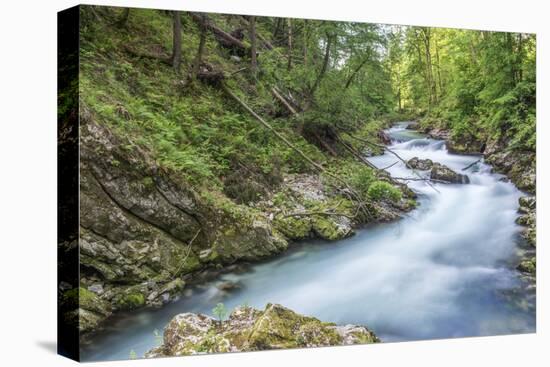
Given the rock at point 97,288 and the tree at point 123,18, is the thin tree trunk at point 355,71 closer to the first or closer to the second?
the tree at point 123,18

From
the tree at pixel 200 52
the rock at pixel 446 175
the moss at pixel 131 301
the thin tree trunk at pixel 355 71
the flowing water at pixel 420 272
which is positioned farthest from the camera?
the rock at pixel 446 175

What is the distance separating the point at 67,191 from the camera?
558 centimetres

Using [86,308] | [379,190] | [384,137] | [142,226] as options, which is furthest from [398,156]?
[86,308]

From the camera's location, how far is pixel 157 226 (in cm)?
589

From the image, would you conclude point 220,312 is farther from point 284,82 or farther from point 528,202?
point 528,202

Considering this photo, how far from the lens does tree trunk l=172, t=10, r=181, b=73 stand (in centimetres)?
596

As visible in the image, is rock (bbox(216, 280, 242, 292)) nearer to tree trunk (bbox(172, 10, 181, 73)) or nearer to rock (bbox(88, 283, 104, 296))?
rock (bbox(88, 283, 104, 296))

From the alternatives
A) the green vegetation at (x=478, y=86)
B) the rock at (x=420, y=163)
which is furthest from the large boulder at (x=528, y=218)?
the rock at (x=420, y=163)

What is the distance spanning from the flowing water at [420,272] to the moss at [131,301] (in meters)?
0.21

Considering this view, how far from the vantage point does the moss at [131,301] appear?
18.4 ft

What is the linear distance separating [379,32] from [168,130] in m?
2.50

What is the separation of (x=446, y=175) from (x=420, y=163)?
1.12 ft

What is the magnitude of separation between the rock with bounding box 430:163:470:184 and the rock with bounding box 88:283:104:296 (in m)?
3.59

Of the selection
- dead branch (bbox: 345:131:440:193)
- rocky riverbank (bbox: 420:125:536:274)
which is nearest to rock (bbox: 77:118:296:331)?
dead branch (bbox: 345:131:440:193)
